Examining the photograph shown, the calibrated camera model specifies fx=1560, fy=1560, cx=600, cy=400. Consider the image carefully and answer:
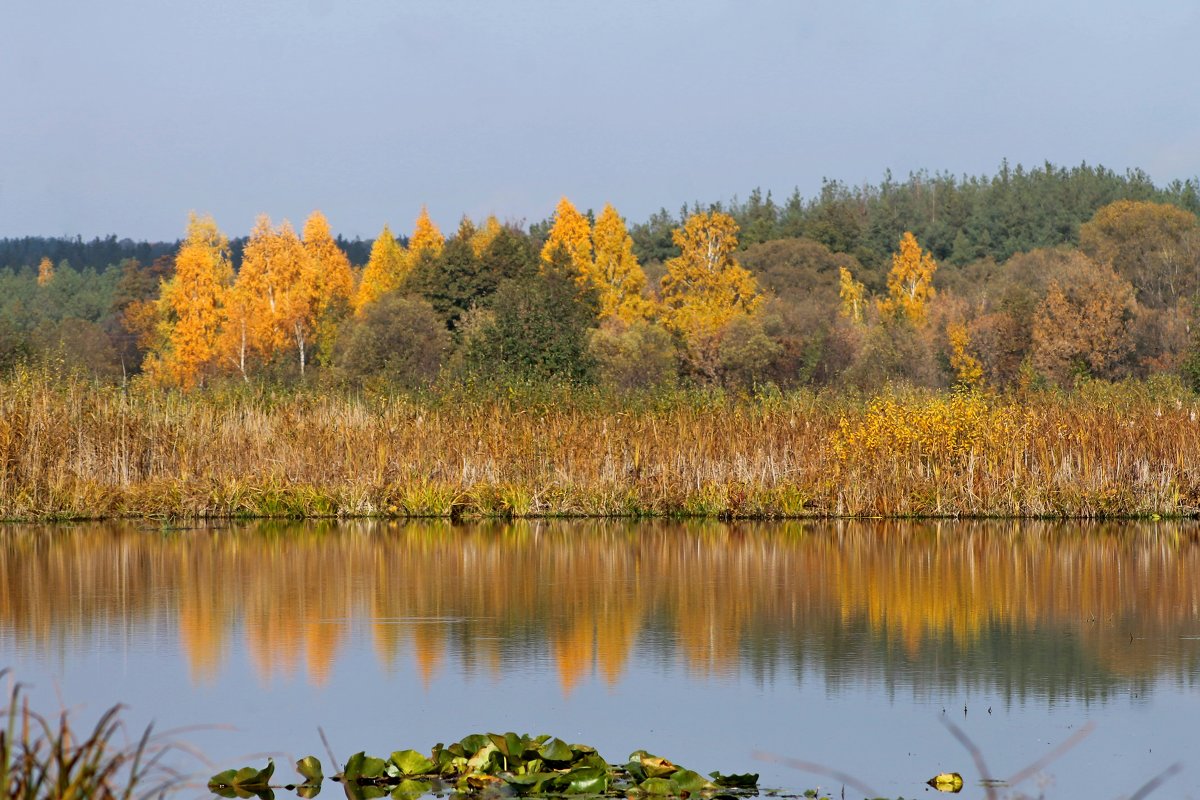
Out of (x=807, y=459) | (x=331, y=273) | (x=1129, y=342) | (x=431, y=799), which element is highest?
(x=331, y=273)

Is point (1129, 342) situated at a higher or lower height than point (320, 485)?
higher

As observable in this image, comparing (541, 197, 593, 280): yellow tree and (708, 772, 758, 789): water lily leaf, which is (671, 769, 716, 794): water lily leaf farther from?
(541, 197, 593, 280): yellow tree

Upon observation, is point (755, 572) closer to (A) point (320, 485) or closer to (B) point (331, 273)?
(A) point (320, 485)

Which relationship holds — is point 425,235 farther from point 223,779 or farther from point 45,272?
point 45,272

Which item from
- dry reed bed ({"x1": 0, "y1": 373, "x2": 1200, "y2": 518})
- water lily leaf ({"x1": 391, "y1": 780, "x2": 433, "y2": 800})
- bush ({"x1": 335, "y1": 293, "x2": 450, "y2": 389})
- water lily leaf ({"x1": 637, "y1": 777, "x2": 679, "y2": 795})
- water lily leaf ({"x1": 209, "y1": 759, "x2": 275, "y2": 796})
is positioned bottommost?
water lily leaf ({"x1": 391, "y1": 780, "x2": 433, "y2": 800})

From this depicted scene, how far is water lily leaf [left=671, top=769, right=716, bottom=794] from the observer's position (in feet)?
22.0

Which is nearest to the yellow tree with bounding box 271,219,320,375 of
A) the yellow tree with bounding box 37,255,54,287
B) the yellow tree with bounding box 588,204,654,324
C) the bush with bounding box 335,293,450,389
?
the yellow tree with bounding box 588,204,654,324

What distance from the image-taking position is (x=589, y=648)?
10.5m

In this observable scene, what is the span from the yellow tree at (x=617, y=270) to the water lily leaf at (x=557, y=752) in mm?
58917

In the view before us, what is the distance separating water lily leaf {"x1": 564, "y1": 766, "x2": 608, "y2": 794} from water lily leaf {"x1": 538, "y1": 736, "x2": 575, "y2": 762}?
0.14 meters

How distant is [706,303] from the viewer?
210ft

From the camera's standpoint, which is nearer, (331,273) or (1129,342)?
(1129,342)

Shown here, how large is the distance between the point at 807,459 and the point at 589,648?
9902 mm

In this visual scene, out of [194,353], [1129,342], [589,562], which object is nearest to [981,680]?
[589,562]
